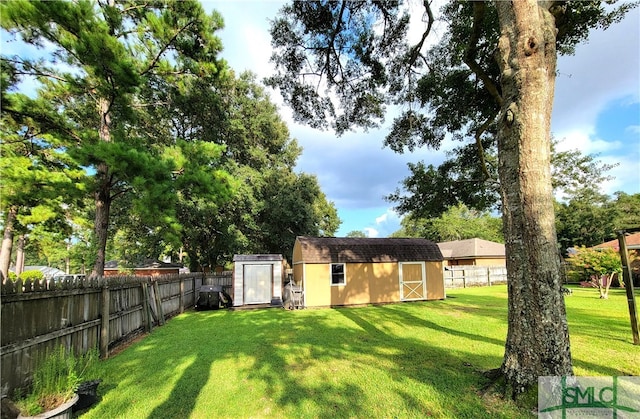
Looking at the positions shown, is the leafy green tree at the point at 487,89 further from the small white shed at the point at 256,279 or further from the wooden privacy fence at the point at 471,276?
the wooden privacy fence at the point at 471,276

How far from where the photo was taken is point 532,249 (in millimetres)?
3455

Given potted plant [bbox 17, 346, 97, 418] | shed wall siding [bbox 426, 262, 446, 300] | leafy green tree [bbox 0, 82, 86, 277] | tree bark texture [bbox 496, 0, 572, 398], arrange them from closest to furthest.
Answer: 1. potted plant [bbox 17, 346, 97, 418]
2. tree bark texture [bbox 496, 0, 572, 398]
3. leafy green tree [bbox 0, 82, 86, 277]
4. shed wall siding [bbox 426, 262, 446, 300]

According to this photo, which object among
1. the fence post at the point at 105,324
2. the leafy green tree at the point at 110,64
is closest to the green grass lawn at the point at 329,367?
the fence post at the point at 105,324

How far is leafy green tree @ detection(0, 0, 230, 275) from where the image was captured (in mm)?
6965

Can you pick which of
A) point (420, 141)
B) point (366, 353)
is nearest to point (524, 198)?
point (366, 353)

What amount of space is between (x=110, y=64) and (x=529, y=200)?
9906mm

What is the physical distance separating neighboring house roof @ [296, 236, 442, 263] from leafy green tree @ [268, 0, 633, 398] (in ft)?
19.5

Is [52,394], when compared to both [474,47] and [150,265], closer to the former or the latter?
[474,47]

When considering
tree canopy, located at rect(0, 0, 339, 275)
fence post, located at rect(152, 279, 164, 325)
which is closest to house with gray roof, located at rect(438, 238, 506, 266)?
fence post, located at rect(152, 279, 164, 325)

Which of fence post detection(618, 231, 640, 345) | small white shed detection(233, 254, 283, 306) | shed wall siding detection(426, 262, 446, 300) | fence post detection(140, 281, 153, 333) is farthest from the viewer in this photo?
shed wall siding detection(426, 262, 446, 300)

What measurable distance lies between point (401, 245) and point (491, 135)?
682 cm

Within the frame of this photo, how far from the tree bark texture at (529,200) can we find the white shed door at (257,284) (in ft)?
35.6

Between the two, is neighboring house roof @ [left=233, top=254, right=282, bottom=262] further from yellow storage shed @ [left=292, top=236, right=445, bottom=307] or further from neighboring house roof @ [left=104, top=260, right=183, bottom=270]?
neighboring house roof @ [left=104, top=260, right=183, bottom=270]

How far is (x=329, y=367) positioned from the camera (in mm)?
4797
